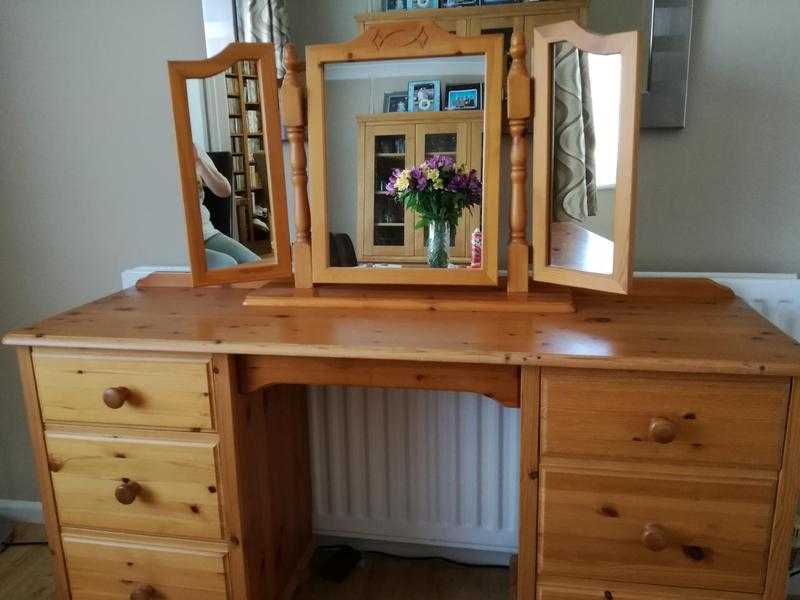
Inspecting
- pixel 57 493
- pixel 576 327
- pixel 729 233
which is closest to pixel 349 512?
pixel 57 493

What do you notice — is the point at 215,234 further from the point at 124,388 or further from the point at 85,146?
the point at 85,146

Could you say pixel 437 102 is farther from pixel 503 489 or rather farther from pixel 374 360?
pixel 503 489

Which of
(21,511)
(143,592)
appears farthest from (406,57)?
(21,511)

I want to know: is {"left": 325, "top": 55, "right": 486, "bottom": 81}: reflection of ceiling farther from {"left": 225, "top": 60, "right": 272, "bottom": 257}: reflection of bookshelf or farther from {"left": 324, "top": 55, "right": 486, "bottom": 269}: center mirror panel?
{"left": 225, "top": 60, "right": 272, "bottom": 257}: reflection of bookshelf

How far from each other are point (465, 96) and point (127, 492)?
1.02m

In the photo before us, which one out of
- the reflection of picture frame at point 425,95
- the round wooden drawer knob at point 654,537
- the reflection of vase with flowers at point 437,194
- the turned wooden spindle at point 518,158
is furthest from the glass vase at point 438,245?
the round wooden drawer knob at point 654,537

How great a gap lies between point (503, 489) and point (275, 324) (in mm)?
777

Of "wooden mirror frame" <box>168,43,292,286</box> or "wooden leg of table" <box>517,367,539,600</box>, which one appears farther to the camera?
"wooden mirror frame" <box>168,43,292,286</box>

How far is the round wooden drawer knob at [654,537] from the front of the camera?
3.47 ft

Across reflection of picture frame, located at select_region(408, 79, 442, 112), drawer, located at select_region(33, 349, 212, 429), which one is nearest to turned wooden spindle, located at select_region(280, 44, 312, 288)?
reflection of picture frame, located at select_region(408, 79, 442, 112)

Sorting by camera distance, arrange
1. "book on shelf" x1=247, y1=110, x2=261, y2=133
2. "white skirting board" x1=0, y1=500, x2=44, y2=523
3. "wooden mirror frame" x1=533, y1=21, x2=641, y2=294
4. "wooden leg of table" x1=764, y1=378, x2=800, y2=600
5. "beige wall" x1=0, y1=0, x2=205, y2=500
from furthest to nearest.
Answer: "white skirting board" x1=0, y1=500, x2=44, y2=523, "beige wall" x1=0, y1=0, x2=205, y2=500, "book on shelf" x1=247, y1=110, x2=261, y2=133, "wooden mirror frame" x1=533, y1=21, x2=641, y2=294, "wooden leg of table" x1=764, y1=378, x2=800, y2=600

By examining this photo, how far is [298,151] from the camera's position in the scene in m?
1.35

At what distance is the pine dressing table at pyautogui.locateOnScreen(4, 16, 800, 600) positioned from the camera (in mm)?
1029

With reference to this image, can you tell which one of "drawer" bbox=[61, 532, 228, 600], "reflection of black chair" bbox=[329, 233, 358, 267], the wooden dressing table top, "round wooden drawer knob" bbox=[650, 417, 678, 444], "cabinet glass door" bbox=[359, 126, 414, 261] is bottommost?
"drawer" bbox=[61, 532, 228, 600]
